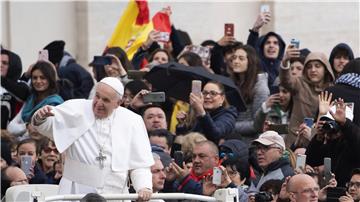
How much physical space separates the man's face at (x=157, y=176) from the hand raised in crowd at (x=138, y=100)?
5.93ft

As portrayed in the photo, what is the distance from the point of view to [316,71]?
20656 millimetres

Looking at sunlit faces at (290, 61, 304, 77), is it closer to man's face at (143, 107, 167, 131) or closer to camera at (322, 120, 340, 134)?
man's face at (143, 107, 167, 131)

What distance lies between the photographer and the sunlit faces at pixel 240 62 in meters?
21.5

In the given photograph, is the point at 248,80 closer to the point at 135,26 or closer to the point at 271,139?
the point at 271,139

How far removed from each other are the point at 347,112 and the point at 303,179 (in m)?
1.26

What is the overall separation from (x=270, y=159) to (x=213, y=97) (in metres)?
2.02

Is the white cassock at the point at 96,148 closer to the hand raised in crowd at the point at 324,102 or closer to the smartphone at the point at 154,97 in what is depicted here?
the hand raised in crowd at the point at 324,102

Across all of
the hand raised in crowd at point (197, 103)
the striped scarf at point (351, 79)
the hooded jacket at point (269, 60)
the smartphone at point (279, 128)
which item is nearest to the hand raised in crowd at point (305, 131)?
the smartphone at point (279, 128)

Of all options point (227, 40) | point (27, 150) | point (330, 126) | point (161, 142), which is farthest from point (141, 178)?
point (227, 40)

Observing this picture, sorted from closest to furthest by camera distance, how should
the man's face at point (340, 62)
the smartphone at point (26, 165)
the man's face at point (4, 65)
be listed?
1. the smartphone at point (26, 165)
2. the man's face at point (340, 62)
3. the man's face at point (4, 65)

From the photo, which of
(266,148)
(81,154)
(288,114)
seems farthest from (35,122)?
(288,114)

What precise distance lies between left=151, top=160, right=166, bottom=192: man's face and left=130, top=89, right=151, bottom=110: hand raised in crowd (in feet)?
5.93

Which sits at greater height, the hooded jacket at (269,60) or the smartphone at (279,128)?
the hooded jacket at (269,60)

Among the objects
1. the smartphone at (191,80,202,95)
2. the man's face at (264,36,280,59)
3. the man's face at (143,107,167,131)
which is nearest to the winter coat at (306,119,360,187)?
the smartphone at (191,80,202,95)
